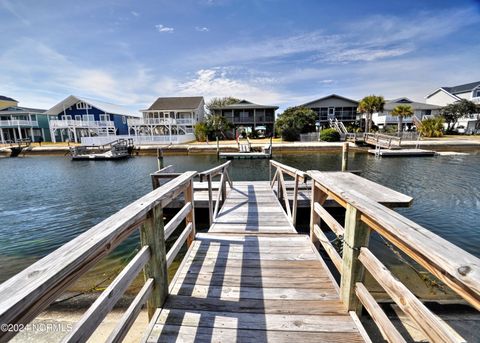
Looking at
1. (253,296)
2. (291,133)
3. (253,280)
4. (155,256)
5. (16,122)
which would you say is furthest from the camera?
(16,122)

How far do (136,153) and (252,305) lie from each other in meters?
26.9

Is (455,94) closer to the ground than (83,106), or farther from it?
farther from it

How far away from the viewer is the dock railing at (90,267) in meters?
0.81

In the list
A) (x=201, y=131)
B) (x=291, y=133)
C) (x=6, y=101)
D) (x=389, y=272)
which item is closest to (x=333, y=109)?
(x=291, y=133)

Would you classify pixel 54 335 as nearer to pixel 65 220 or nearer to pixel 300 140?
pixel 65 220

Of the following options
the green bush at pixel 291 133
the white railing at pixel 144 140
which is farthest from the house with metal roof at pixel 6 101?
the green bush at pixel 291 133

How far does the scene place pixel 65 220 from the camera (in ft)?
25.2

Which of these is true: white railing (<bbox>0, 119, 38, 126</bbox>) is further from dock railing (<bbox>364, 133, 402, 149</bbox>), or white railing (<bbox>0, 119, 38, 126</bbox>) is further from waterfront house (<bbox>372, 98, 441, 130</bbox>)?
waterfront house (<bbox>372, 98, 441, 130</bbox>)

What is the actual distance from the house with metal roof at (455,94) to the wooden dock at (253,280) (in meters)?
51.6

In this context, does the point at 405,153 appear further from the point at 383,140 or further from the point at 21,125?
the point at 21,125

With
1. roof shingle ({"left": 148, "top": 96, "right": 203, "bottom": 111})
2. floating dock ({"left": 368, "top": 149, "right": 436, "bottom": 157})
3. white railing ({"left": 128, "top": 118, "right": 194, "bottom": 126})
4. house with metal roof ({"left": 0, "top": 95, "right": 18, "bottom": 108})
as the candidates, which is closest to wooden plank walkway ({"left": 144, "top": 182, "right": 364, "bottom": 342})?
floating dock ({"left": 368, "top": 149, "right": 436, "bottom": 157})

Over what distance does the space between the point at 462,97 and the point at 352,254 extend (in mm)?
55711

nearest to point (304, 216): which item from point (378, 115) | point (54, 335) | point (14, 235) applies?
point (54, 335)

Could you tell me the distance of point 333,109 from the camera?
36094 millimetres
